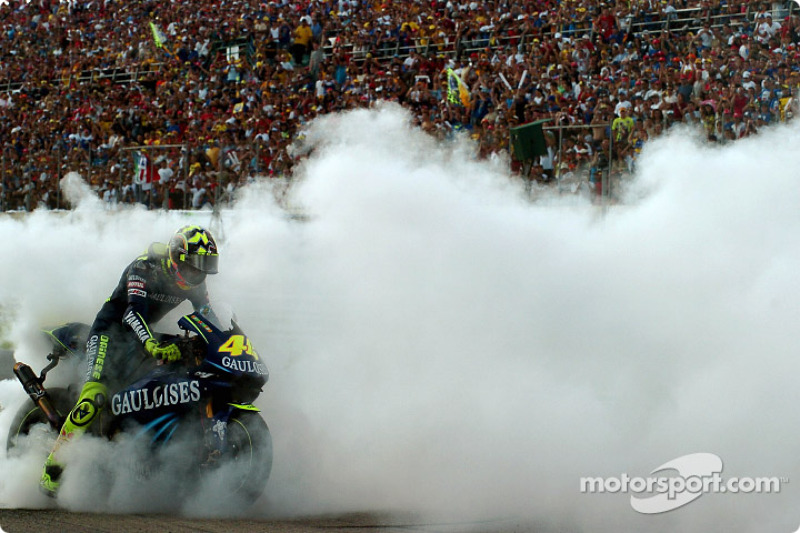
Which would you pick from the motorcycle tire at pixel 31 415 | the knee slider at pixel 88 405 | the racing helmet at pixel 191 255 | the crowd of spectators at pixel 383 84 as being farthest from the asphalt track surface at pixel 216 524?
the crowd of spectators at pixel 383 84

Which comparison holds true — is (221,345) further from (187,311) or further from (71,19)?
(71,19)

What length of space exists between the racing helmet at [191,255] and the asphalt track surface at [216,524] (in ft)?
5.62

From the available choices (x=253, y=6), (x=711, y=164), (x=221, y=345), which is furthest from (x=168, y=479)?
(x=253, y=6)

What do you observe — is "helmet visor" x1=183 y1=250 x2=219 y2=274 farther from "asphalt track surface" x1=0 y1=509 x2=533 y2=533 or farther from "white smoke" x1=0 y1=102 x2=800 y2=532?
"asphalt track surface" x1=0 y1=509 x2=533 y2=533

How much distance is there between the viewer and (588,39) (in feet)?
60.0

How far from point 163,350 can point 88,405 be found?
687 millimetres

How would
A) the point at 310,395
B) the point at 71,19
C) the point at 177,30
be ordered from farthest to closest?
the point at 71,19 → the point at 177,30 → the point at 310,395

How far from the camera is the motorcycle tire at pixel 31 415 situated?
7551 mm

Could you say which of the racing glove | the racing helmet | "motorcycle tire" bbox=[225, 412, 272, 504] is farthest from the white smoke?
the racing helmet

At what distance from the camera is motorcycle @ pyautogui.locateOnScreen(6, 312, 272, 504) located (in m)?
6.71

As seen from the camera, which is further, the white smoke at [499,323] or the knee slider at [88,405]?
the knee slider at [88,405]

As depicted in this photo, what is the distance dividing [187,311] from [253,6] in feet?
65.6

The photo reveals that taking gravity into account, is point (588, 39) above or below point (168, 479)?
above

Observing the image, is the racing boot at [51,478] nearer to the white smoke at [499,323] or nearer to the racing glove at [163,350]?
the white smoke at [499,323]
